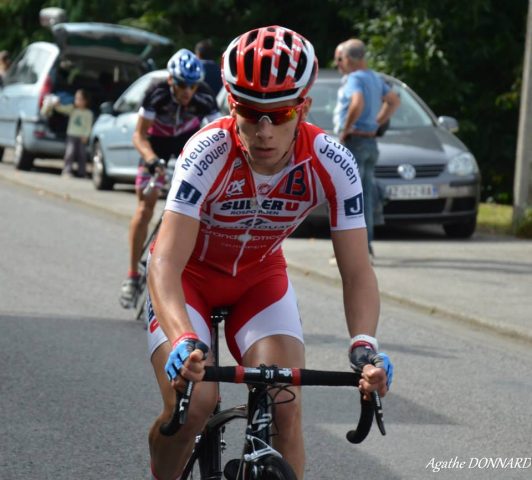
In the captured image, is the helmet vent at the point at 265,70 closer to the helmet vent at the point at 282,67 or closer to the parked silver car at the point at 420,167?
the helmet vent at the point at 282,67

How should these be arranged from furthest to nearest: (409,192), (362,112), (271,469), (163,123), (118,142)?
(118,142)
(409,192)
(362,112)
(163,123)
(271,469)

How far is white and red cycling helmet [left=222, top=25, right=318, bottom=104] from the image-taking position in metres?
4.45

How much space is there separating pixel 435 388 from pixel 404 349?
1.25 metres

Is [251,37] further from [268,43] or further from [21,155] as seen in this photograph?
[21,155]

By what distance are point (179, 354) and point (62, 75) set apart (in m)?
20.1

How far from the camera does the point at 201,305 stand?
5051mm

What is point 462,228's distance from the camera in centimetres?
1600

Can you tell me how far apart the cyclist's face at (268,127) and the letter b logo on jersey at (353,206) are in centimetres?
29

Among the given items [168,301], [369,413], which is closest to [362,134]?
[168,301]

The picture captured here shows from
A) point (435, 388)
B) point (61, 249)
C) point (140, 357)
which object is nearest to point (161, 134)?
point (140, 357)

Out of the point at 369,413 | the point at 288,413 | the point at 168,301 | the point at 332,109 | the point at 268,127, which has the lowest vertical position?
the point at 332,109

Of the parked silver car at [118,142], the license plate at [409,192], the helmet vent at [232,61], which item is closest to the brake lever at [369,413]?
the helmet vent at [232,61]

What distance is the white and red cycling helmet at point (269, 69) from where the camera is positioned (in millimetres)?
4453

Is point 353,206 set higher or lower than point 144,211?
higher
